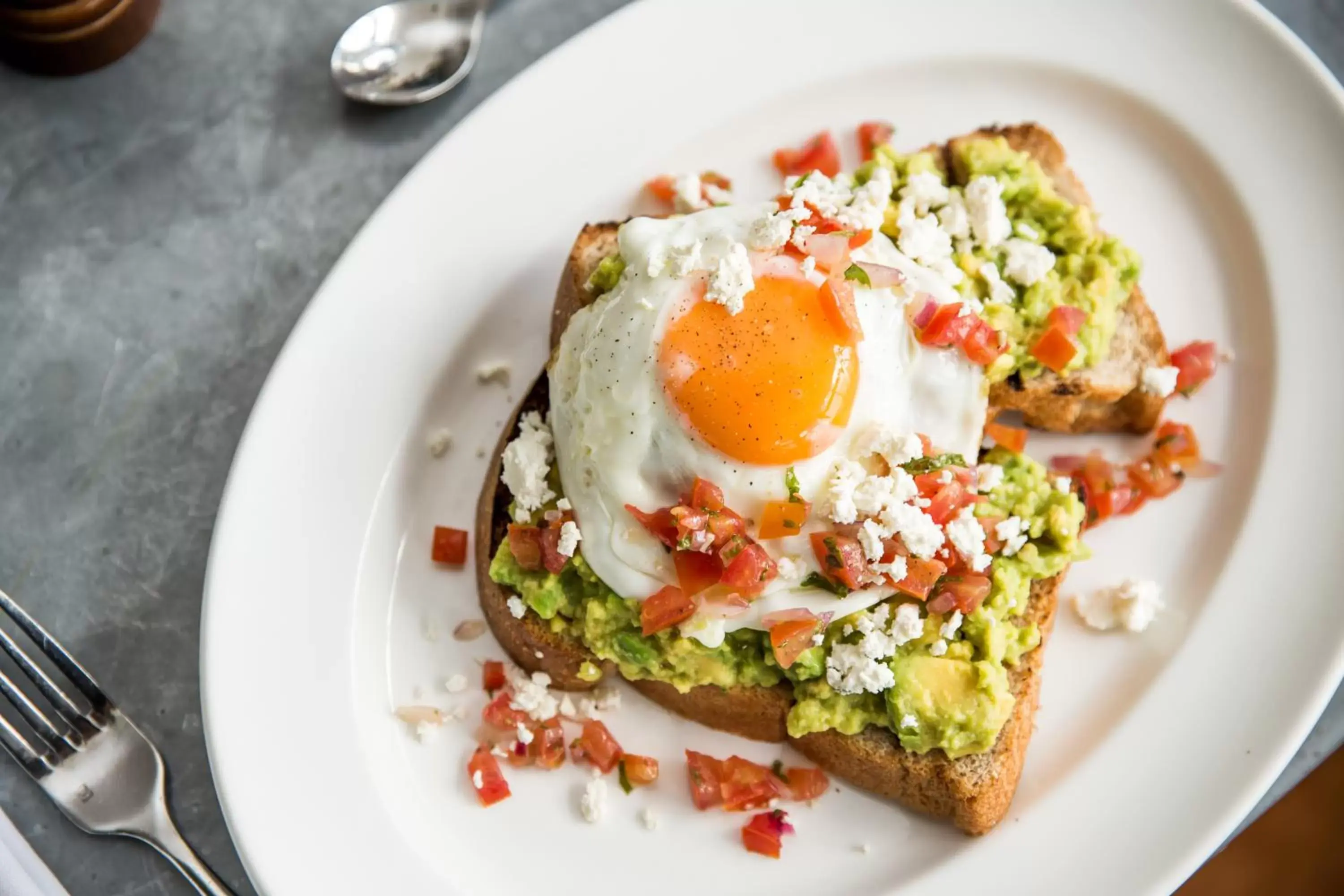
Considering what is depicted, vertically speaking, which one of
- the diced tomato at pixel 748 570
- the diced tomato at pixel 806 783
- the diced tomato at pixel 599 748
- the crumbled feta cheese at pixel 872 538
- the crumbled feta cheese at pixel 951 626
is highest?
the crumbled feta cheese at pixel 872 538

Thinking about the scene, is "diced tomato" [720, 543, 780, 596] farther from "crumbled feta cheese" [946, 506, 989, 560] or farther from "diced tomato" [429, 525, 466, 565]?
"diced tomato" [429, 525, 466, 565]

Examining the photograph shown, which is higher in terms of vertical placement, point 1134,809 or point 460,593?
point 1134,809

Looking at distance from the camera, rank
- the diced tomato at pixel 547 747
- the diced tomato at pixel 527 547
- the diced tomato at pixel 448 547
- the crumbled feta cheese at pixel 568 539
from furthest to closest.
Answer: the diced tomato at pixel 448 547 < the diced tomato at pixel 547 747 < the diced tomato at pixel 527 547 < the crumbled feta cheese at pixel 568 539

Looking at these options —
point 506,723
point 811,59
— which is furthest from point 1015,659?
point 811,59

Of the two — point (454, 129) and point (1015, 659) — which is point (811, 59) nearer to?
point (454, 129)

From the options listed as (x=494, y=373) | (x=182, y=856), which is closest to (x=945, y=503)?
(x=494, y=373)

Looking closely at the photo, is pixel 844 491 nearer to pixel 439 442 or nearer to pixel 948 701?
pixel 948 701

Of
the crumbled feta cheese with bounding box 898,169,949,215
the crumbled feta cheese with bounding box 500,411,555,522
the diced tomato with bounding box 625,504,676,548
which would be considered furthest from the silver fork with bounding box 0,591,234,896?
the crumbled feta cheese with bounding box 898,169,949,215

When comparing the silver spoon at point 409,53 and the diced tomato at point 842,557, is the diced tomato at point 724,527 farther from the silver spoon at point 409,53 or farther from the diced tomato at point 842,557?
the silver spoon at point 409,53

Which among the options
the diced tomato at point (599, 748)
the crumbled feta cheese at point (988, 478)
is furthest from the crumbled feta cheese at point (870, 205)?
the diced tomato at point (599, 748)
